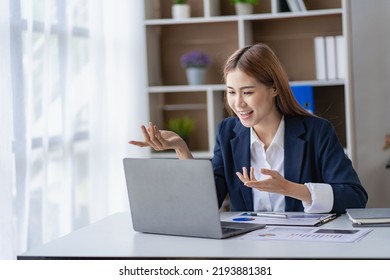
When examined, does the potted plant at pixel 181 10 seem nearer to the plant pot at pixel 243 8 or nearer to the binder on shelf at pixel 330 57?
the plant pot at pixel 243 8

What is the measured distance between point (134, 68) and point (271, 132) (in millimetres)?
1850

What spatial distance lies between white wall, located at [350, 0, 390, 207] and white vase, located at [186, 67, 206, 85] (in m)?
0.94

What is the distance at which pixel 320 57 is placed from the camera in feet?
14.3

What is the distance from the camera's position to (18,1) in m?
3.12

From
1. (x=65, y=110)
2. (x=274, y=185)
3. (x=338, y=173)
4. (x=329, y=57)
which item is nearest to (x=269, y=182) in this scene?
(x=274, y=185)

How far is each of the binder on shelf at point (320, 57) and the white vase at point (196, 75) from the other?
2.31 feet

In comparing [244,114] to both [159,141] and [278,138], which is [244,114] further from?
[159,141]

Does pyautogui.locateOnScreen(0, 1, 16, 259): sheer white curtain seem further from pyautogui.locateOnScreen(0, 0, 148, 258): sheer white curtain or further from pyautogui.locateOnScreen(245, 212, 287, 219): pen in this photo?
pyautogui.locateOnScreen(245, 212, 287, 219): pen

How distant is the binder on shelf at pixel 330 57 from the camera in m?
4.30

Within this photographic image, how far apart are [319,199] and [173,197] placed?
21.5 inches

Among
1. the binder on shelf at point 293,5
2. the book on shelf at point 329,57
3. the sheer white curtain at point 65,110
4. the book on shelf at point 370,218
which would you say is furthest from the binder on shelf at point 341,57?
the book on shelf at point 370,218

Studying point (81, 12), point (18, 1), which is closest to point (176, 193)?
point (18, 1)
